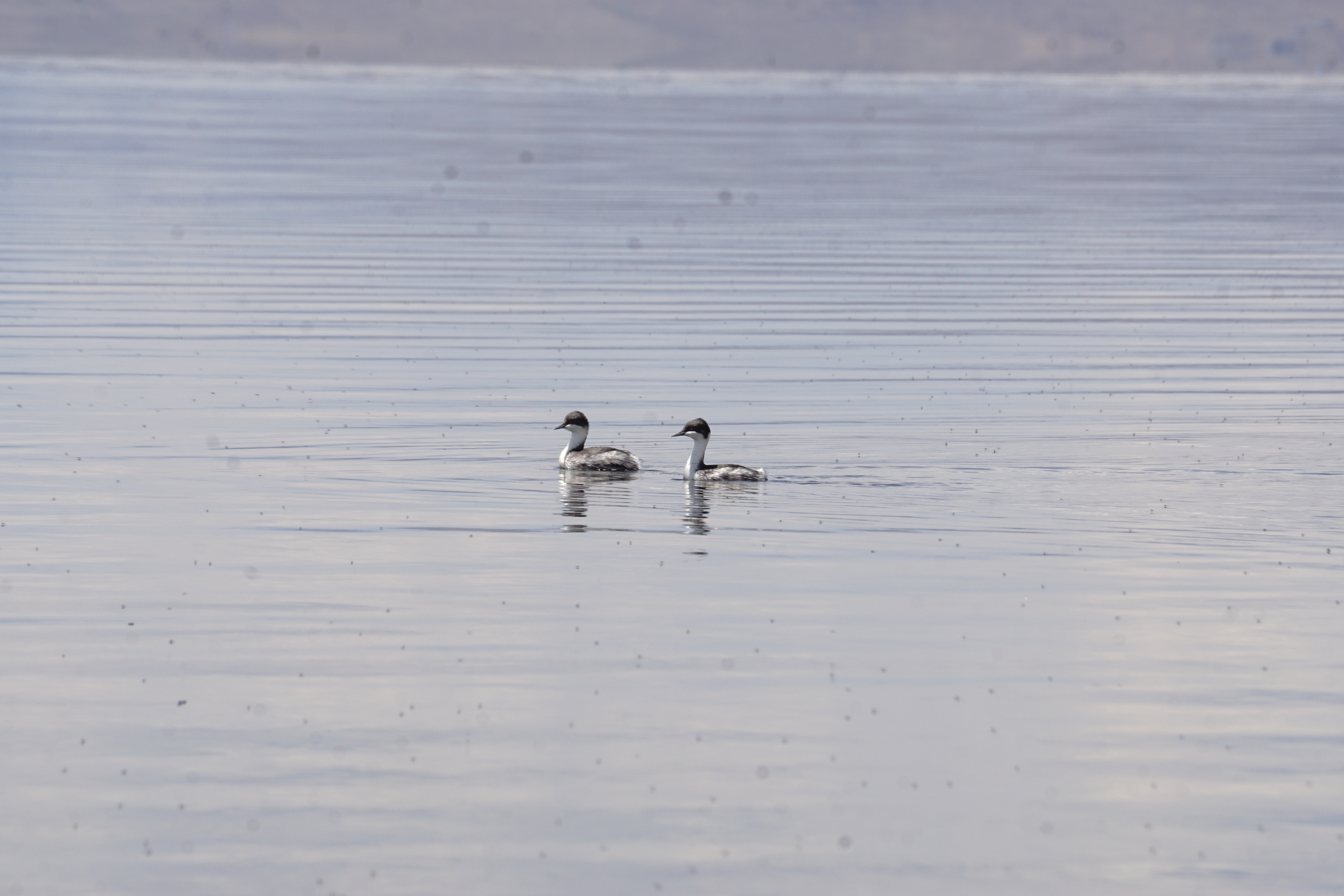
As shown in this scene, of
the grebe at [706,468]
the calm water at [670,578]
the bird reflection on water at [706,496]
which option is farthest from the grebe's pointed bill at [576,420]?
the bird reflection on water at [706,496]

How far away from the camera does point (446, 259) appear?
47.4m

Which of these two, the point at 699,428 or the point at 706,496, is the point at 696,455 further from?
the point at 706,496

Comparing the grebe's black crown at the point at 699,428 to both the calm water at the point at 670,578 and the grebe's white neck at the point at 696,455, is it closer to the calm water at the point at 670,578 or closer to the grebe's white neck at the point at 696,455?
the grebe's white neck at the point at 696,455

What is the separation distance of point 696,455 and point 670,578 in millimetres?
4598

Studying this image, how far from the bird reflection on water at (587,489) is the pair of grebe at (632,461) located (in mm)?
51

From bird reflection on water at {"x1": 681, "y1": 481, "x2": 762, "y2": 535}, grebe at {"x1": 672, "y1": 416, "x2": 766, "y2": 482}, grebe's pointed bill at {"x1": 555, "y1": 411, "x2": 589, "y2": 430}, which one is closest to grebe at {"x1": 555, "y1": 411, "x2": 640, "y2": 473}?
grebe's pointed bill at {"x1": 555, "y1": 411, "x2": 589, "y2": 430}

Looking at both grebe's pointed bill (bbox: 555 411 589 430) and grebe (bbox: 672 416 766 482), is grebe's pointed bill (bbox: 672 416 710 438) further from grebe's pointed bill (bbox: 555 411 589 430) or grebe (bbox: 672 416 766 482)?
grebe's pointed bill (bbox: 555 411 589 430)

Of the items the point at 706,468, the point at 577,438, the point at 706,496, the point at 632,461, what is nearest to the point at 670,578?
the point at 706,496

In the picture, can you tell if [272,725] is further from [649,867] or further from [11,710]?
[649,867]

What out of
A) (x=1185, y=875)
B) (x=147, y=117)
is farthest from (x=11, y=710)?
(x=147, y=117)

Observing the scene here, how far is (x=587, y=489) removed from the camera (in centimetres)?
2220

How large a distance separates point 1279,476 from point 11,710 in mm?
12682

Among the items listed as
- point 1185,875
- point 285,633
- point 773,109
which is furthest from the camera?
point 773,109

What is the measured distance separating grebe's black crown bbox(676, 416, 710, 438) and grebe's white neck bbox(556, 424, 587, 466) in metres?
1.15
